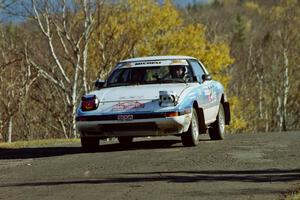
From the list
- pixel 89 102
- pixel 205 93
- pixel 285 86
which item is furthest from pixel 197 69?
pixel 285 86

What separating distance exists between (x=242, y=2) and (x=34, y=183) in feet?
331

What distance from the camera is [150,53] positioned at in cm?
4638

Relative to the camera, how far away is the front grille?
1201 centimetres

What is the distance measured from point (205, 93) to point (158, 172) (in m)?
4.59

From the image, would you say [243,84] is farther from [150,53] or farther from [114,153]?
[114,153]

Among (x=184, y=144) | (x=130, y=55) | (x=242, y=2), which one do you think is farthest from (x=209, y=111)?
(x=242, y=2)

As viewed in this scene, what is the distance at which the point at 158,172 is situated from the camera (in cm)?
927

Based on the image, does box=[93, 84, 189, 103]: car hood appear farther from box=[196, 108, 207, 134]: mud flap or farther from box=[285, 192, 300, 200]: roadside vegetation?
box=[285, 192, 300, 200]: roadside vegetation

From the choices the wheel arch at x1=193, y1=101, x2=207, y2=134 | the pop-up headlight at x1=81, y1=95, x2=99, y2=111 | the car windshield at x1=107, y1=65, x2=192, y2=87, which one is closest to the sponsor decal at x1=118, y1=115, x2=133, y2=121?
the pop-up headlight at x1=81, y1=95, x2=99, y2=111

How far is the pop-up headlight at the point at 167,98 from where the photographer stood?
11961mm

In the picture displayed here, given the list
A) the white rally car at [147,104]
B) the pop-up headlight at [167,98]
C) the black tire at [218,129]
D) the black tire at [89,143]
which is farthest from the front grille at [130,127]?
the black tire at [218,129]

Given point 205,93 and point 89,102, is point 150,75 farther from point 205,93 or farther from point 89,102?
point 89,102

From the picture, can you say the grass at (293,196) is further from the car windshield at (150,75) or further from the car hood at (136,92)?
the car windshield at (150,75)

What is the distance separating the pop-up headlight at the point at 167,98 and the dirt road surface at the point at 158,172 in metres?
0.77
